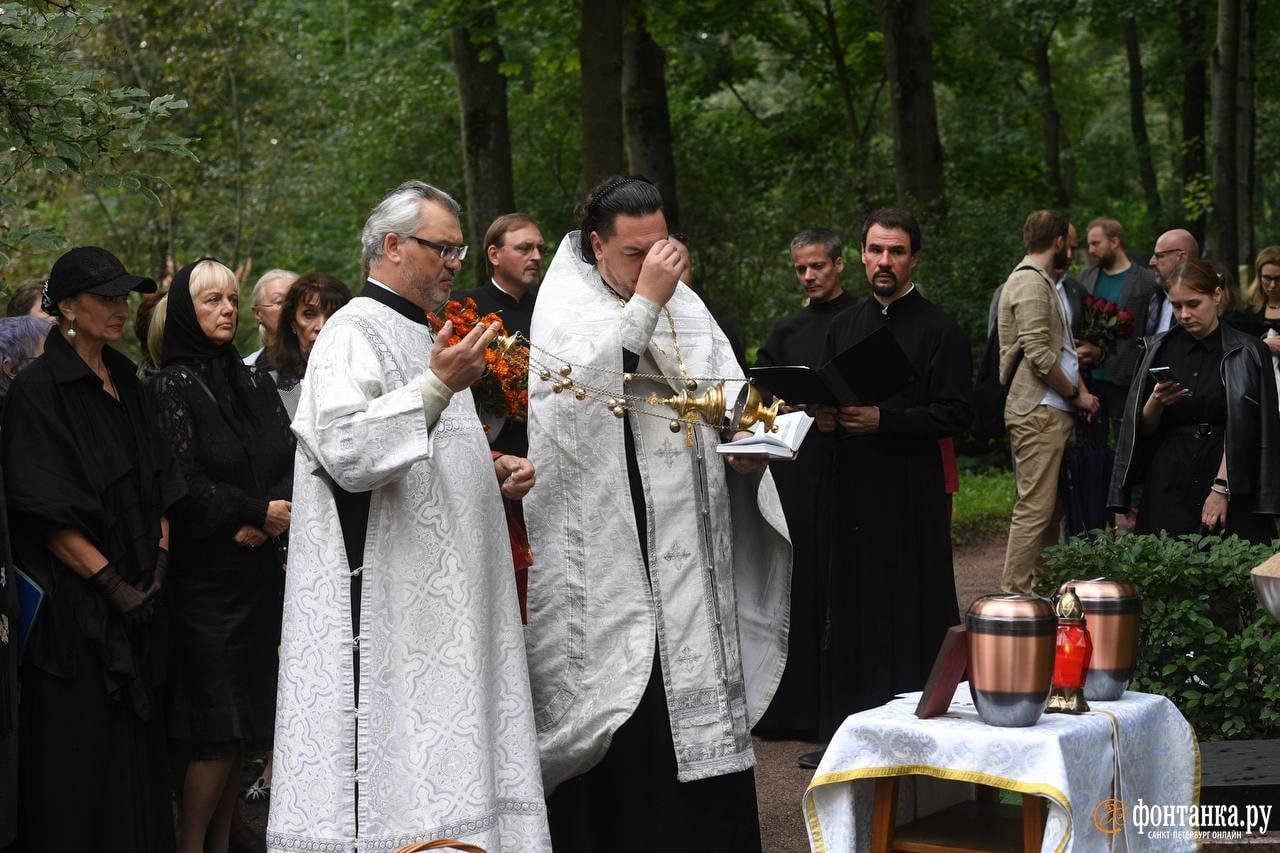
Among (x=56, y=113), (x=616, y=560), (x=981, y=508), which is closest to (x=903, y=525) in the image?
(x=616, y=560)

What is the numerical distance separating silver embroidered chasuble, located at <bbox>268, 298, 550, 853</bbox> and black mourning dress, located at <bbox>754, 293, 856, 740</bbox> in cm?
338

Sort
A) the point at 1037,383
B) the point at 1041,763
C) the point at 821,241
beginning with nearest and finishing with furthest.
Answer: the point at 1041,763, the point at 821,241, the point at 1037,383

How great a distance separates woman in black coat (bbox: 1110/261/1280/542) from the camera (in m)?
7.64

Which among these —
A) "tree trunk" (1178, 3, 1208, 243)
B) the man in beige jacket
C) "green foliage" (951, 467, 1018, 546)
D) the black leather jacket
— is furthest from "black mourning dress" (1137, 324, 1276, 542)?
"tree trunk" (1178, 3, 1208, 243)

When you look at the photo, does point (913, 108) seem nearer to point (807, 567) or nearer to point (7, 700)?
point (807, 567)

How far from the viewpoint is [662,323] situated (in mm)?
5574

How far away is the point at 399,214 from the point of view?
4.86 meters

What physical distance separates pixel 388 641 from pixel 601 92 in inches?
384

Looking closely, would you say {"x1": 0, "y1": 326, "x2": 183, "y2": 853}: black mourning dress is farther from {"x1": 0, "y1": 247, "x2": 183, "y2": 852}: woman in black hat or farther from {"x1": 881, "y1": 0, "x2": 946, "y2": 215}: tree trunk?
{"x1": 881, "y1": 0, "x2": 946, "y2": 215}: tree trunk

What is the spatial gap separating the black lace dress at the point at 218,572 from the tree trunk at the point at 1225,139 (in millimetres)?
13068

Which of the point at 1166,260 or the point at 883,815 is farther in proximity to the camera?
the point at 1166,260

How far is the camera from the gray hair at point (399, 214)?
16.0ft

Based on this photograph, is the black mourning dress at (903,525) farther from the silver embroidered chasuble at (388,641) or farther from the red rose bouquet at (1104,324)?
the red rose bouquet at (1104,324)

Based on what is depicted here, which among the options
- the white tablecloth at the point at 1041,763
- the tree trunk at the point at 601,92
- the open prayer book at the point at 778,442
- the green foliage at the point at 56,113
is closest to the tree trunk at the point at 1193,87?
the tree trunk at the point at 601,92
